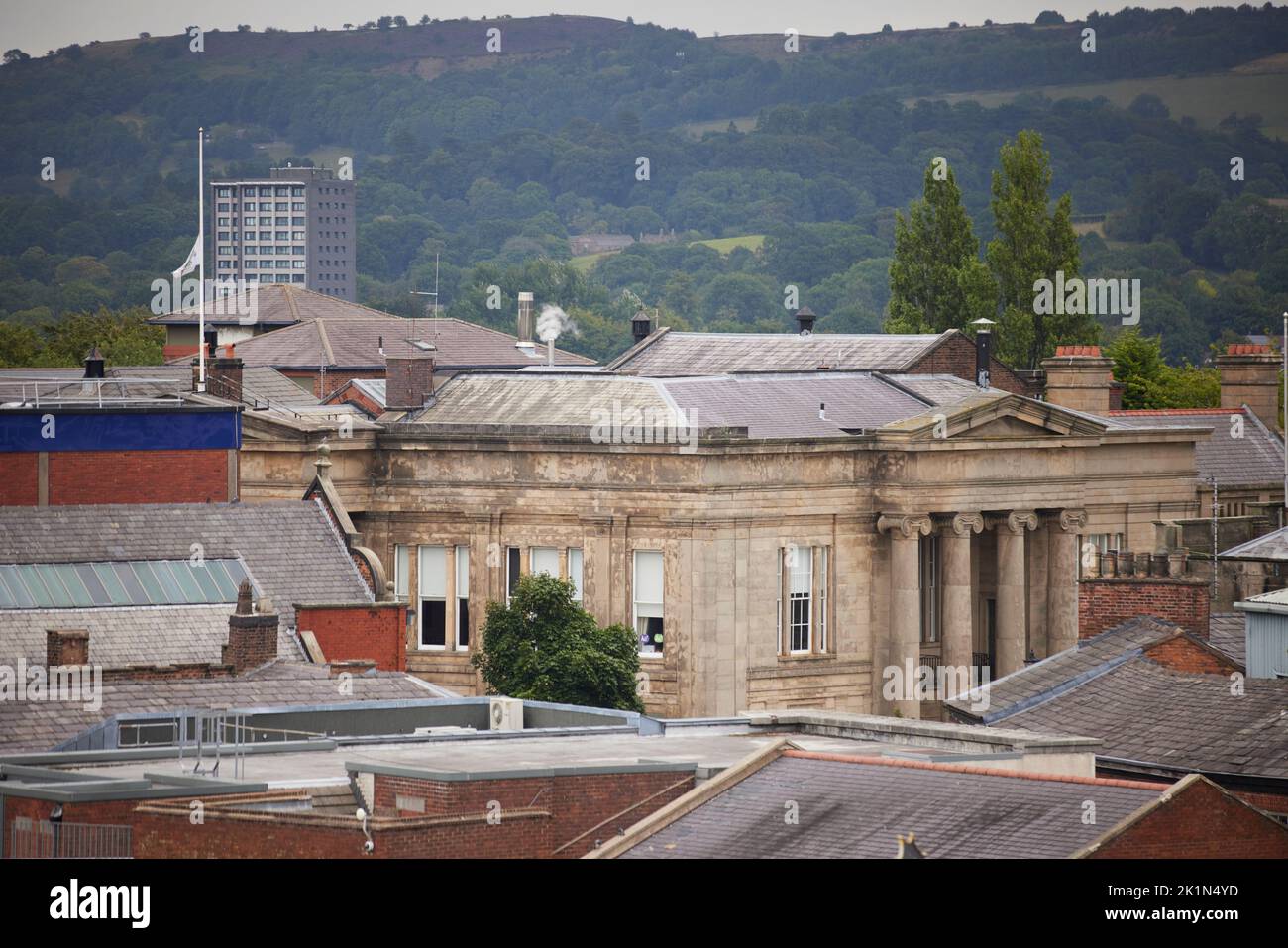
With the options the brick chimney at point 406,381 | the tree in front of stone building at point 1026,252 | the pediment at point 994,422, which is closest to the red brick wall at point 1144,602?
the pediment at point 994,422

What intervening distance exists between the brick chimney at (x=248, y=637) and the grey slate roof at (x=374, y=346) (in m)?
60.7

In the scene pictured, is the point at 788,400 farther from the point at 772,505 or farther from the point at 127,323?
the point at 127,323

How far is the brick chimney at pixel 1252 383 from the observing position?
12338 cm

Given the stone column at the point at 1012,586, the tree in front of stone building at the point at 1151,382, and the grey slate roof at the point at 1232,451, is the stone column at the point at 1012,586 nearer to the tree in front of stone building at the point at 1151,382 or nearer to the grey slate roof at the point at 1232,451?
the grey slate roof at the point at 1232,451

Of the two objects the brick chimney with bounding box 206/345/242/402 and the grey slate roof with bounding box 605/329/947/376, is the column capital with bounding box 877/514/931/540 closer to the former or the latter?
the grey slate roof with bounding box 605/329/947/376

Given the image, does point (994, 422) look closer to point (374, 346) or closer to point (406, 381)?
point (406, 381)

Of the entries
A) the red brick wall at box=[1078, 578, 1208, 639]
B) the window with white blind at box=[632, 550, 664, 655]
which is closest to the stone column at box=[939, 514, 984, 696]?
the window with white blind at box=[632, 550, 664, 655]

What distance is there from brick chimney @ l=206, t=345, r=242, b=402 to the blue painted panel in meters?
9.58

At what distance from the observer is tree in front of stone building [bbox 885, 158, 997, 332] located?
135625 millimetres

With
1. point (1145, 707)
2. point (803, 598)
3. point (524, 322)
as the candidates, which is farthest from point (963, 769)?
point (524, 322)
